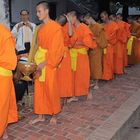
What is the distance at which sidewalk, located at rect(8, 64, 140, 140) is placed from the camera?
513 centimetres

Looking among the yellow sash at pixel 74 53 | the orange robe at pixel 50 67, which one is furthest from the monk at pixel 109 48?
the orange robe at pixel 50 67

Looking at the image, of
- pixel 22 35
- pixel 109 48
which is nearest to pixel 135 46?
pixel 109 48

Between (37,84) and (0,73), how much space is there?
3.53 ft

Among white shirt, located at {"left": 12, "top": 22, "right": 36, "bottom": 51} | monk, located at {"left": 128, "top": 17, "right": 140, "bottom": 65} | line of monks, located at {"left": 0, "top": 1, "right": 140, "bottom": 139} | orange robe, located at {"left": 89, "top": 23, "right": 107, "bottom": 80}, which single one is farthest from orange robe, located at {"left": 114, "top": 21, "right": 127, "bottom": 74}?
white shirt, located at {"left": 12, "top": 22, "right": 36, "bottom": 51}

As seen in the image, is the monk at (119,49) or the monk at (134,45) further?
the monk at (134,45)

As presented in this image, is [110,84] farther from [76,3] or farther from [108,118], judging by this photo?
[76,3]

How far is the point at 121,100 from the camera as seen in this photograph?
6.89 meters

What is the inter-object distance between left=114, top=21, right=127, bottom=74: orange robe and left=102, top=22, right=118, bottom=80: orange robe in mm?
472

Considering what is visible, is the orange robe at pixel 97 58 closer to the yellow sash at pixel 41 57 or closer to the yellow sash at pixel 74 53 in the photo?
the yellow sash at pixel 74 53

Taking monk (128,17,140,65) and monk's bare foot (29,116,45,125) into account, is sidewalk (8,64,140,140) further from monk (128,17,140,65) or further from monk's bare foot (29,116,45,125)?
monk (128,17,140,65)

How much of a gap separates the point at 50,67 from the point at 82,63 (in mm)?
1573

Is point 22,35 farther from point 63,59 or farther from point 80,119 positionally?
point 80,119

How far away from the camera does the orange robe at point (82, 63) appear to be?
6.47 meters

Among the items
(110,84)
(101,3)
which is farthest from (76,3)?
(110,84)
